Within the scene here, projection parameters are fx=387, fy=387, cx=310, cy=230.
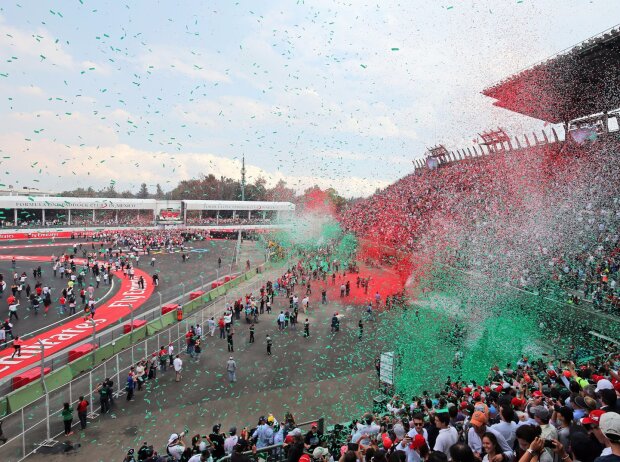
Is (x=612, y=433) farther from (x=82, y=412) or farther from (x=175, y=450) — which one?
(x=82, y=412)

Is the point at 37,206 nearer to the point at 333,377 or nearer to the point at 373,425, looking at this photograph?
the point at 333,377

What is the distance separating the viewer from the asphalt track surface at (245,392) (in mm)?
10422

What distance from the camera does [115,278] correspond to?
30328mm

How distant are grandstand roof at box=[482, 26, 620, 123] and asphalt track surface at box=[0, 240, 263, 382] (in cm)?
2517

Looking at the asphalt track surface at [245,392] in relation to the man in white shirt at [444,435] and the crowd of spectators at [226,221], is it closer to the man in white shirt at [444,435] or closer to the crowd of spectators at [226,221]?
the man in white shirt at [444,435]

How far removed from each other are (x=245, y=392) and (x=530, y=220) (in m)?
19.7

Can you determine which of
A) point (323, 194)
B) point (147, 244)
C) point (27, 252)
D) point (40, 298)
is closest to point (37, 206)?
point (27, 252)

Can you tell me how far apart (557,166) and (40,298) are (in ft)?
110

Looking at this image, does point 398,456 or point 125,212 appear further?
point 125,212

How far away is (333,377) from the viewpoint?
45.0 ft

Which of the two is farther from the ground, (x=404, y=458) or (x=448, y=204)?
(x=448, y=204)

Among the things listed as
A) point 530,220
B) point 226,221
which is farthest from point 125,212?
point 530,220

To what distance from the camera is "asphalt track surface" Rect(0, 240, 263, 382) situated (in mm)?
20109

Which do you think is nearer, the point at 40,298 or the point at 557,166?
the point at 40,298
